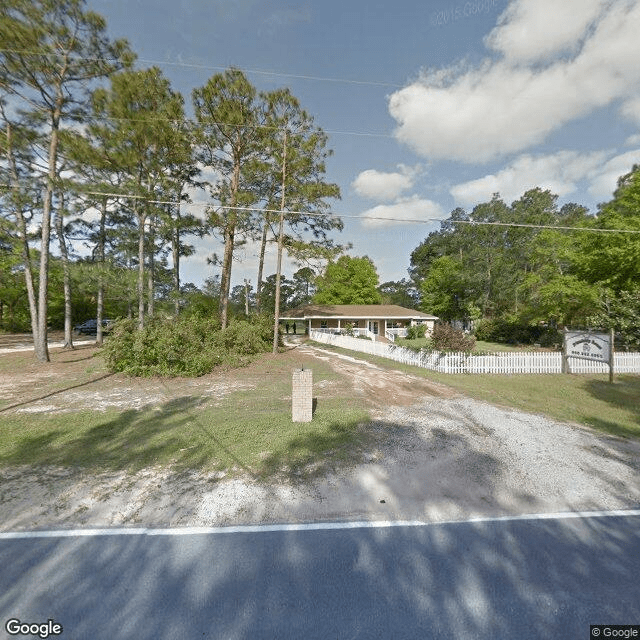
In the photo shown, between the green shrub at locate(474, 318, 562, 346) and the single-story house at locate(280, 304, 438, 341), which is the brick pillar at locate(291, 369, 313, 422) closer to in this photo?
the green shrub at locate(474, 318, 562, 346)

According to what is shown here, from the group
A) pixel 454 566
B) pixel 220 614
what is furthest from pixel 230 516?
pixel 454 566

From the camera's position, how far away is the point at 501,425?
645 centimetres

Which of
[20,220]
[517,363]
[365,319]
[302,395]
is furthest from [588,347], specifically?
[20,220]

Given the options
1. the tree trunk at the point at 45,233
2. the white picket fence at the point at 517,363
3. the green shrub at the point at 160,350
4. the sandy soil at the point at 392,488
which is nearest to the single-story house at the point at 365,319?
the white picket fence at the point at 517,363

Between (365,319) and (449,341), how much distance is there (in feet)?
67.3

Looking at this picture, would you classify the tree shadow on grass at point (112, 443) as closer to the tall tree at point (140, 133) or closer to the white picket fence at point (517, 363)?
the tall tree at point (140, 133)

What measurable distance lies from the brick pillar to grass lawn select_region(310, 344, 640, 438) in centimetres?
536

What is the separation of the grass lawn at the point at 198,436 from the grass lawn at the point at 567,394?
4.56 meters

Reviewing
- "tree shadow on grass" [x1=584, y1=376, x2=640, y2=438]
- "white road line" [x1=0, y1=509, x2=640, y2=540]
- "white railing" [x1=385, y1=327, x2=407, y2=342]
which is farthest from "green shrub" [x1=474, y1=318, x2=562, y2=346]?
"white road line" [x1=0, y1=509, x2=640, y2=540]

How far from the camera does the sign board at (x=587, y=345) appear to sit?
39.2 ft

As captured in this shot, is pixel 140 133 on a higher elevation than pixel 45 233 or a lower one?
higher

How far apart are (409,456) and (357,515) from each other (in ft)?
5.83

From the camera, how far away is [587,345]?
41.0 ft

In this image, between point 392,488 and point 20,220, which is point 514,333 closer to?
point 392,488
